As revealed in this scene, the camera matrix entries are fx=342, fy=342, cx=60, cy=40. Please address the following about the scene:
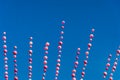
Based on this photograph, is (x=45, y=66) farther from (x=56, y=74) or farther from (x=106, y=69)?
(x=106, y=69)

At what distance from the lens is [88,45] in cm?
978

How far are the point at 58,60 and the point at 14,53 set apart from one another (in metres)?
1.32

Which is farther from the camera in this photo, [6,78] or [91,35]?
[6,78]

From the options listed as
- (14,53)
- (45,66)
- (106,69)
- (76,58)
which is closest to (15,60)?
(14,53)

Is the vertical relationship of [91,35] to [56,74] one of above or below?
above

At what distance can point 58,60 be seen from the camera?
32.8 feet

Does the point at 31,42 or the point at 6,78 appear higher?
the point at 31,42

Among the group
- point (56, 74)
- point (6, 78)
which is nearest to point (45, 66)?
point (56, 74)

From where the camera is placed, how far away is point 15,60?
391 inches

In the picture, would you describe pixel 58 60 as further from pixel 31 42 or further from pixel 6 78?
pixel 6 78

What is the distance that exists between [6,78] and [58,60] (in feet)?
5.55

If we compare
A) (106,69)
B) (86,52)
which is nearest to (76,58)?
(86,52)

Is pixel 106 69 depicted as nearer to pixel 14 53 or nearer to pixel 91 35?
pixel 91 35

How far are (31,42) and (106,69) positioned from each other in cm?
233
